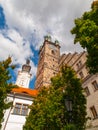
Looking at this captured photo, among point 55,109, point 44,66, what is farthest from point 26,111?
point 44,66

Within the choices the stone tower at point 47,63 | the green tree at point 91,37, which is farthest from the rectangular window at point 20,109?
the stone tower at point 47,63

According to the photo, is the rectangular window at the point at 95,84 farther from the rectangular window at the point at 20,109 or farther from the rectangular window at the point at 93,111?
the rectangular window at the point at 20,109

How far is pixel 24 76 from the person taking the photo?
2990 inches

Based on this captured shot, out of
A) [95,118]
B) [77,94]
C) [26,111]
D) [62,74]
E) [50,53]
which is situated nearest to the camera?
[77,94]

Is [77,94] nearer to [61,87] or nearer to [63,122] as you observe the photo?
[61,87]

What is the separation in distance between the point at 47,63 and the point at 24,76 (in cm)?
1924

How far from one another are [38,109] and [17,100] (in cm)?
823

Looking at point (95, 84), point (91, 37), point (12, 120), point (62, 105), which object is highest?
point (95, 84)

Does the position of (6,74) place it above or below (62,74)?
below

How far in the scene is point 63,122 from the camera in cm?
1319

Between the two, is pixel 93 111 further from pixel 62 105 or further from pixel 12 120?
pixel 12 120

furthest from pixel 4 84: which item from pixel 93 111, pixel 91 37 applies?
pixel 93 111

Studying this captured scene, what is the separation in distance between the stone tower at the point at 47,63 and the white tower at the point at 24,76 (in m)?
12.7

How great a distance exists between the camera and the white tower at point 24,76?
2886 inches
